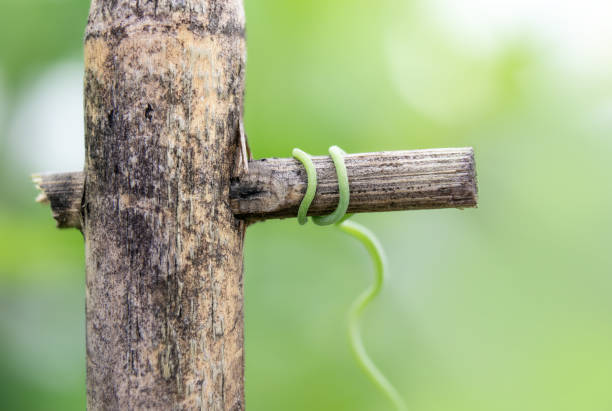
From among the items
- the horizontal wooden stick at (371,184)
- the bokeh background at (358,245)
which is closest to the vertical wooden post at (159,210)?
the horizontal wooden stick at (371,184)

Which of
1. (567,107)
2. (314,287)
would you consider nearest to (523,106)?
(567,107)

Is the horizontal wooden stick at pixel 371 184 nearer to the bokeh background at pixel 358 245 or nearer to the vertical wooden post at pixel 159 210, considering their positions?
the vertical wooden post at pixel 159 210

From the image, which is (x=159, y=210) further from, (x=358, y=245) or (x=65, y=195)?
(x=358, y=245)

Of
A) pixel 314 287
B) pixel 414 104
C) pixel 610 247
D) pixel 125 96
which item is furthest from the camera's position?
pixel 414 104

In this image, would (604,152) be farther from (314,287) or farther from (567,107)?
(314,287)

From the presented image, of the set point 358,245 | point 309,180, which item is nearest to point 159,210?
point 309,180

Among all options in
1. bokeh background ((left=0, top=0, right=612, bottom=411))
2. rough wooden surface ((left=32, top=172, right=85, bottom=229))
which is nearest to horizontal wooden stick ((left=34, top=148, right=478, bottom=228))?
rough wooden surface ((left=32, top=172, right=85, bottom=229))

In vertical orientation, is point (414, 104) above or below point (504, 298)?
above
